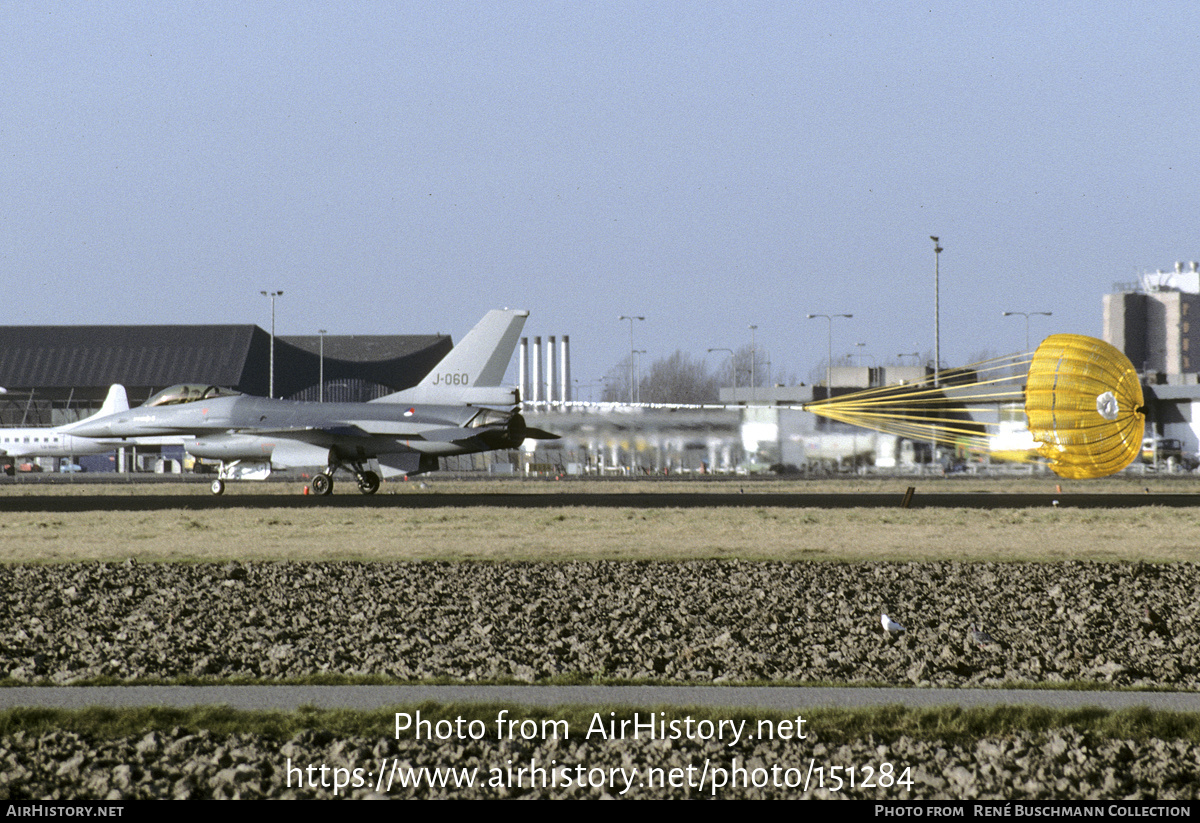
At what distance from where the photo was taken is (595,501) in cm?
3862

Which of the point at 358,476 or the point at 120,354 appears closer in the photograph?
the point at 358,476

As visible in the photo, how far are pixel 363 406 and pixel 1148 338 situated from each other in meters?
143

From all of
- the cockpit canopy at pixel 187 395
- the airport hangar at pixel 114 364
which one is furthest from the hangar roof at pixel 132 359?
the cockpit canopy at pixel 187 395

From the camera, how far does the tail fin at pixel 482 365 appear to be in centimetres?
4109

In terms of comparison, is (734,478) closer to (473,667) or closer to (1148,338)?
(473,667)

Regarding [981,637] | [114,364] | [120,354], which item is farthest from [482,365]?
[120,354]

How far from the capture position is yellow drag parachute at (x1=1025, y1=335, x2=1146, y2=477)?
1212 inches

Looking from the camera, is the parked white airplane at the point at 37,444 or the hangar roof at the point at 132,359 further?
the hangar roof at the point at 132,359

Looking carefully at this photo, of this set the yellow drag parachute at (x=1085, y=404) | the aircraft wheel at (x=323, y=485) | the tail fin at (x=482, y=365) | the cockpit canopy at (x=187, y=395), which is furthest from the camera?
the cockpit canopy at (x=187, y=395)

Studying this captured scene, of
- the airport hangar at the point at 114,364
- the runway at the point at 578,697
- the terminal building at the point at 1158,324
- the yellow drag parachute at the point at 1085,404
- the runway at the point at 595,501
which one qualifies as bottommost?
the runway at the point at 578,697

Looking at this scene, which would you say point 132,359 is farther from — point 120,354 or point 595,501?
point 595,501

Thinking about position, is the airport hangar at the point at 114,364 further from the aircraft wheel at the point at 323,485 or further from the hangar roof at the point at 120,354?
the aircraft wheel at the point at 323,485

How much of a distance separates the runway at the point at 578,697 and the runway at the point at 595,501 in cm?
2537

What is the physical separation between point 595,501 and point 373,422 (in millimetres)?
8348
